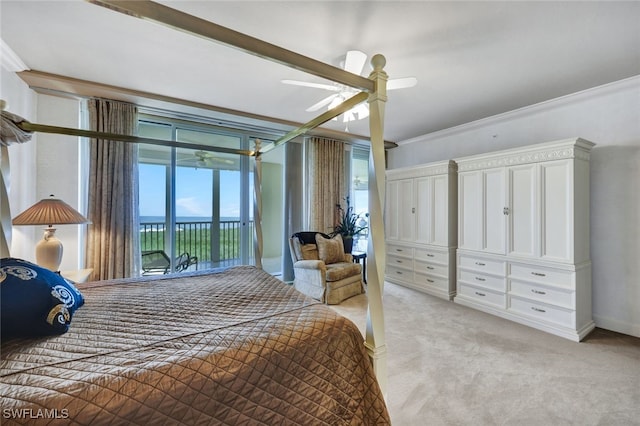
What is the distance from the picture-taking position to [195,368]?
937 mm

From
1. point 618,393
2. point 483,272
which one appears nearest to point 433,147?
point 483,272

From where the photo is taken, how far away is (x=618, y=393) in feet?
6.03

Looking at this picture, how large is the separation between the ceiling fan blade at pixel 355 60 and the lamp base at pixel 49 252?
2833mm

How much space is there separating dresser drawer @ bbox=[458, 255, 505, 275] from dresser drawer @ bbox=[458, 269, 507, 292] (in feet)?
0.21

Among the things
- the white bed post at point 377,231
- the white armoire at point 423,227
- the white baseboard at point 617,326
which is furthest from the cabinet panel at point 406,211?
the white bed post at point 377,231

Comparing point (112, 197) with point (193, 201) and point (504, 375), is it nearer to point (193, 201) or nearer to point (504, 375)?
point (193, 201)

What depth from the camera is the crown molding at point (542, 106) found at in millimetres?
2727

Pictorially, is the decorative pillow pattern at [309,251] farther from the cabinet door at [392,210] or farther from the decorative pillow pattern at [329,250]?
the cabinet door at [392,210]

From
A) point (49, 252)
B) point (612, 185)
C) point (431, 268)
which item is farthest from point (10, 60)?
point (612, 185)

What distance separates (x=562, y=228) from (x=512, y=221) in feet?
1.51

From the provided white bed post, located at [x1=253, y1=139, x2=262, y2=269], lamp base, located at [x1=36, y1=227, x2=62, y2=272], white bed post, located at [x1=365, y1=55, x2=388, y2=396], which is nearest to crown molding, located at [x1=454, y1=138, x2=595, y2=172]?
white bed post, located at [x1=365, y1=55, x2=388, y2=396]

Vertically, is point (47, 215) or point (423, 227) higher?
point (47, 215)

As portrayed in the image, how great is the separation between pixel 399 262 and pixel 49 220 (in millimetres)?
4323

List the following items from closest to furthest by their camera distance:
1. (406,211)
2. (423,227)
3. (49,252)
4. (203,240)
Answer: (49,252), (203,240), (423,227), (406,211)
